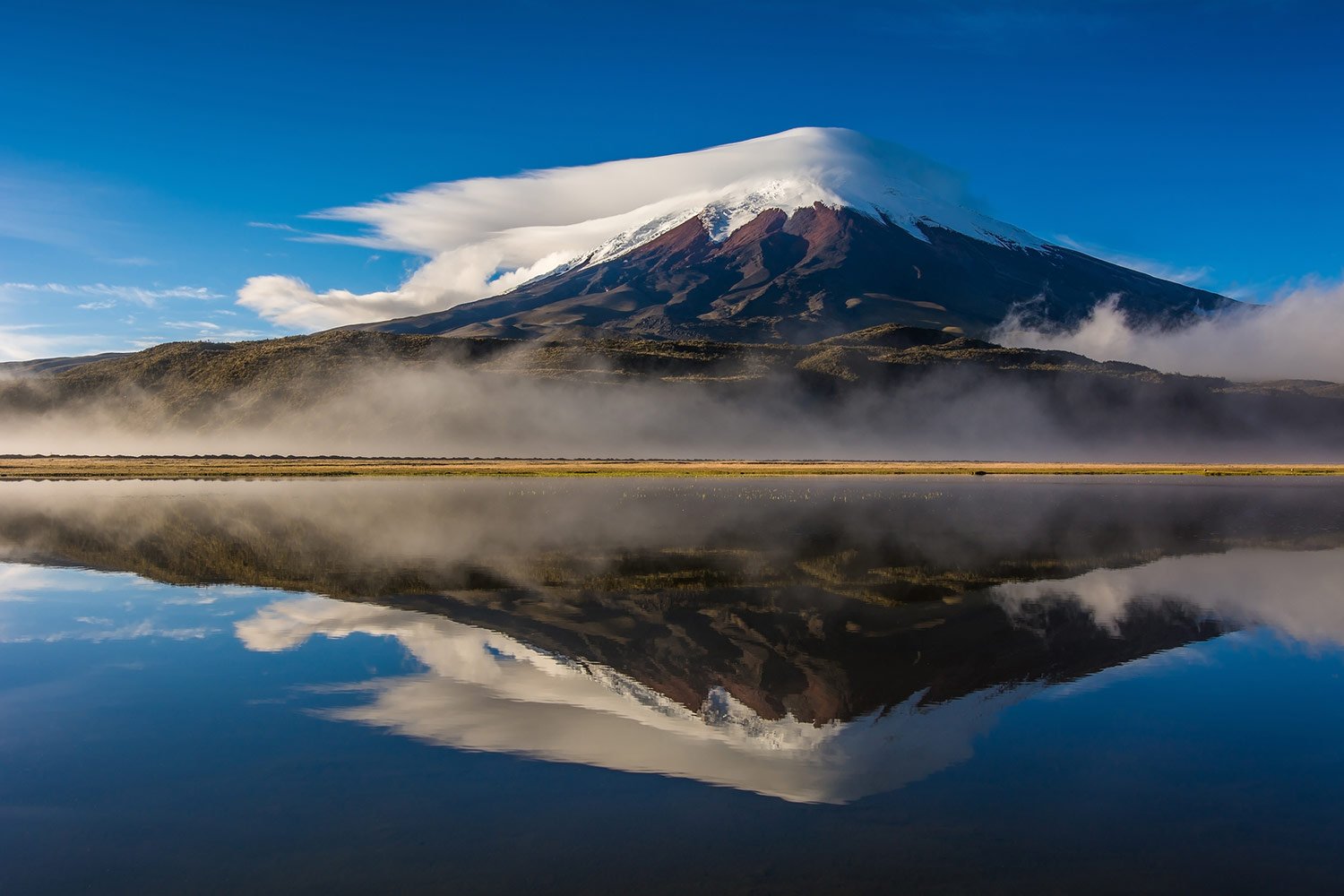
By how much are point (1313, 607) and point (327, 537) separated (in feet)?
104

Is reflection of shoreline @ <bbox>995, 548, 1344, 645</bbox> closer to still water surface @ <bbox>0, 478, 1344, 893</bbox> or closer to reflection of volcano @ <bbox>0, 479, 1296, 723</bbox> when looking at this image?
still water surface @ <bbox>0, 478, 1344, 893</bbox>

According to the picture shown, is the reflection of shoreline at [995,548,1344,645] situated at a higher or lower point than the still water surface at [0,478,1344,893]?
lower

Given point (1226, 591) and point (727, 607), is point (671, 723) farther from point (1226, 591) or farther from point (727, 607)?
point (1226, 591)

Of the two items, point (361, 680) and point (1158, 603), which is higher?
point (361, 680)

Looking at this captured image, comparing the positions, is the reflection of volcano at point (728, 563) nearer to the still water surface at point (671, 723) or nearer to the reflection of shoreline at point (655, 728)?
the still water surface at point (671, 723)

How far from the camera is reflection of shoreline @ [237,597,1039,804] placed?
11414mm

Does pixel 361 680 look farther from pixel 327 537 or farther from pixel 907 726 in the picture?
pixel 327 537

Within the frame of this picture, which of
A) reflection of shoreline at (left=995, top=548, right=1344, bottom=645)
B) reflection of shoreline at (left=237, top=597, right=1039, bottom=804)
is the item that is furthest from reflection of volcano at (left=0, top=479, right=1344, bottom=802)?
reflection of shoreline at (left=995, top=548, right=1344, bottom=645)

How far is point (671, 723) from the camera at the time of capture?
13258 mm

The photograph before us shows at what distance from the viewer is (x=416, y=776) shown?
11.1m

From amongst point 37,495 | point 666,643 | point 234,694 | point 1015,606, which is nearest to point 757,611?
point 666,643

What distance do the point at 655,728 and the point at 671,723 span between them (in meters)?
0.32

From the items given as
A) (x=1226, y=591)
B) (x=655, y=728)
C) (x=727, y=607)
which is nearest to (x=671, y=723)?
(x=655, y=728)

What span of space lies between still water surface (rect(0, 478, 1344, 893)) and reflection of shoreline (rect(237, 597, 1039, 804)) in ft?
0.22
